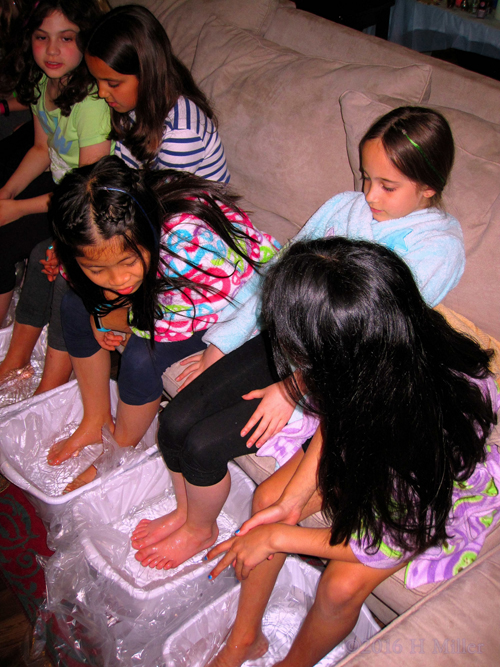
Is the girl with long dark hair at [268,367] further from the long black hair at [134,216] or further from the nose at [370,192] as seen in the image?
the long black hair at [134,216]

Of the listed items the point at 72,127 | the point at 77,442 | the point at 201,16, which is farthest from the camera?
the point at 201,16

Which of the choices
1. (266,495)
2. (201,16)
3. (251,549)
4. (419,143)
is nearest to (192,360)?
(266,495)

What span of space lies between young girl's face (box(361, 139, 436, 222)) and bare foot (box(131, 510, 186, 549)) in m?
0.84

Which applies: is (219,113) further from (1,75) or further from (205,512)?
(205,512)

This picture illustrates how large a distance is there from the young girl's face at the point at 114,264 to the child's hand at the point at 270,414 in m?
0.36

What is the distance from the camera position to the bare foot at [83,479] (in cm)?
129

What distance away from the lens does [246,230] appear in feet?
4.03

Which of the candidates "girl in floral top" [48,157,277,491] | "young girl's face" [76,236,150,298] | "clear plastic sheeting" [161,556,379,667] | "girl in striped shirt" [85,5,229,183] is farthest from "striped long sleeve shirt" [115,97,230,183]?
"clear plastic sheeting" [161,556,379,667]

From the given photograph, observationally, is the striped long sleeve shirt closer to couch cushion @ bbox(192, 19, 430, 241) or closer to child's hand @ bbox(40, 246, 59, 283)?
couch cushion @ bbox(192, 19, 430, 241)

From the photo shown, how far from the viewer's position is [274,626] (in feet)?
3.77

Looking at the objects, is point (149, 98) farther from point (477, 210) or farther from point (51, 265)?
point (477, 210)

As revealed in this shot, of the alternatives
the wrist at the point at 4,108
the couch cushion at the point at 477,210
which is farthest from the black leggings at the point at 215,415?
the wrist at the point at 4,108

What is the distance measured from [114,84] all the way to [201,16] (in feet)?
2.20

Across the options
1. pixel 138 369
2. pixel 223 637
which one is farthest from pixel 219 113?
pixel 223 637
